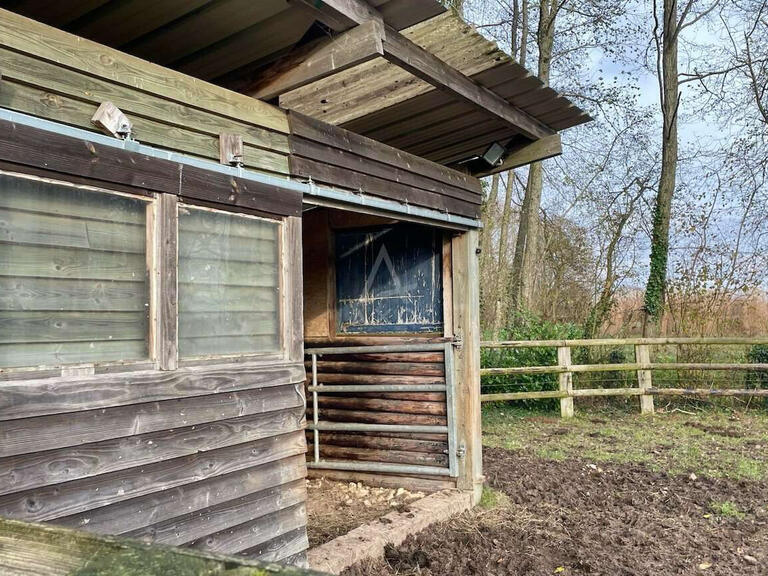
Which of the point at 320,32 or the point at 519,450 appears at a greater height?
the point at 320,32

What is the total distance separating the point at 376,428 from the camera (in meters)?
6.21

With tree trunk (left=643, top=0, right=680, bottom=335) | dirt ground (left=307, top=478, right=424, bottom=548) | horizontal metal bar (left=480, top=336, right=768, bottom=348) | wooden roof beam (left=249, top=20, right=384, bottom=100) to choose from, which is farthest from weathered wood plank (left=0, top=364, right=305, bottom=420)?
tree trunk (left=643, top=0, right=680, bottom=335)

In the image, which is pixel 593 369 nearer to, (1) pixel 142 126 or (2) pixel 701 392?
(2) pixel 701 392

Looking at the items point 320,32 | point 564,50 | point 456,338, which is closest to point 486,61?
point 320,32

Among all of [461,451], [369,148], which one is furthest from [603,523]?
[369,148]

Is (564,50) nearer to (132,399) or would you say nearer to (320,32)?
(320,32)

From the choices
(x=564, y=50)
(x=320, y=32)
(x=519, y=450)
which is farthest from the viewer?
(x=564, y=50)

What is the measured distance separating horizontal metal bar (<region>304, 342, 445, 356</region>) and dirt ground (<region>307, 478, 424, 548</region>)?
1219mm

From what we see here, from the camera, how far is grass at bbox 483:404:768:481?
23.9 feet

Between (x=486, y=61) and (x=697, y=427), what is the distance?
7.05 meters

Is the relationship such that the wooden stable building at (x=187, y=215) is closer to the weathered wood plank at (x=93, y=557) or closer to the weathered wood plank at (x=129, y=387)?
the weathered wood plank at (x=129, y=387)

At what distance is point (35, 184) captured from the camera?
2701 millimetres

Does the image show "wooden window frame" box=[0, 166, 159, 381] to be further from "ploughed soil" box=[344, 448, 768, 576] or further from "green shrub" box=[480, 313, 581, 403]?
"green shrub" box=[480, 313, 581, 403]

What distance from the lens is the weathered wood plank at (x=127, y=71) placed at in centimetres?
268
